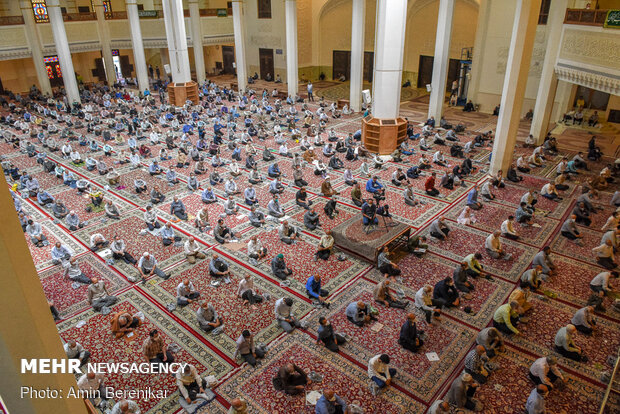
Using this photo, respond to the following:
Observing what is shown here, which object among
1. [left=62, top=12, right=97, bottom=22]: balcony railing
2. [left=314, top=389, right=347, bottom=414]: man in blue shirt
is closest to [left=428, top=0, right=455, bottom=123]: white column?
[left=314, top=389, right=347, bottom=414]: man in blue shirt

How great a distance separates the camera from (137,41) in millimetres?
22562

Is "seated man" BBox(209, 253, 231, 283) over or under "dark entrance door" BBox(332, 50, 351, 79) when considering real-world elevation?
under

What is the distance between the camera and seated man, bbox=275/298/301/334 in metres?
6.46

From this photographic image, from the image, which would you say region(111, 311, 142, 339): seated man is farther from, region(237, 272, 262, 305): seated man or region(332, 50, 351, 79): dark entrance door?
region(332, 50, 351, 79): dark entrance door

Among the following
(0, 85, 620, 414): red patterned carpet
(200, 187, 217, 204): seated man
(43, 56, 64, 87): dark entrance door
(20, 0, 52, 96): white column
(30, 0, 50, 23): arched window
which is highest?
(30, 0, 50, 23): arched window

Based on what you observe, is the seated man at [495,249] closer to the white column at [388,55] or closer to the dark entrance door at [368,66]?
the white column at [388,55]

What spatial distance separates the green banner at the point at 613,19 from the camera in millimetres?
10268

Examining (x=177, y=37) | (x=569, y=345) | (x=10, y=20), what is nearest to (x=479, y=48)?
(x=177, y=37)

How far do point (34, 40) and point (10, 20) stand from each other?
119cm

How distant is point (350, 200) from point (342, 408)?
629 cm

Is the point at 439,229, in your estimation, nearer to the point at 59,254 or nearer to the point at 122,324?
the point at 122,324

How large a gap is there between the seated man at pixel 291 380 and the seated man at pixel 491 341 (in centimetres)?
244

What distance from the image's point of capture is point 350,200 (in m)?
10.8

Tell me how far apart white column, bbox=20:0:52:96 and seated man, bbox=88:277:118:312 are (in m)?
19.6
